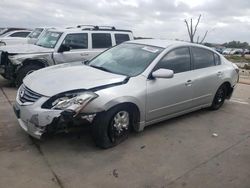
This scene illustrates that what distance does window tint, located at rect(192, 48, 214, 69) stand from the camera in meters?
6.11

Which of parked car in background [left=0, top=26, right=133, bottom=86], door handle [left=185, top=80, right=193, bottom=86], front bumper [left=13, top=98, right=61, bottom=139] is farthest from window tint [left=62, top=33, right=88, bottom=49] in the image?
front bumper [left=13, top=98, right=61, bottom=139]

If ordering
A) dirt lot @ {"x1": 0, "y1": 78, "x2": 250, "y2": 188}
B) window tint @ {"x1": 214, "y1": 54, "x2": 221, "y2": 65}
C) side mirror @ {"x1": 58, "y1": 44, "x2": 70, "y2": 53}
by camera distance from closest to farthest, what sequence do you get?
dirt lot @ {"x1": 0, "y1": 78, "x2": 250, "y2": 188}, window tint @ {"x1": 214, "y1": 54, "x2": 221, "y2": 65}, side mirror @ {"x1": 58, "y1": 44, "x2": 70, "y2": 53}

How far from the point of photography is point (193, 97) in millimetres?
5938

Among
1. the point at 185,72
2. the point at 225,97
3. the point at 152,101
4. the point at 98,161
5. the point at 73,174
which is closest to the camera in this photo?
the point at 73,174

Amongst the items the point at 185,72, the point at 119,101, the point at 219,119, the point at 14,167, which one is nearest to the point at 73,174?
the point at 14,167

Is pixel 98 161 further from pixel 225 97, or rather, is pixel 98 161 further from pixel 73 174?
pixel 225 97

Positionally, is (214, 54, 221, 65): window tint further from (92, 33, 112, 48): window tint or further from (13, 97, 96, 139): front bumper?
(92, 33, 112, 48): window tint

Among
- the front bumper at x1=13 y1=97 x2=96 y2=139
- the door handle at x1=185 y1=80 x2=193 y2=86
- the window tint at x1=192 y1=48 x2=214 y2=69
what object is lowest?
the front bumper at x1=13 y1=97 x2=96 y2=139

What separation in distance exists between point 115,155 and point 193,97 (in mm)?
2241

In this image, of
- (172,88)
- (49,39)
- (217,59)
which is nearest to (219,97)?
(217,59)

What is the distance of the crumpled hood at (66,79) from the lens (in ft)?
14.3

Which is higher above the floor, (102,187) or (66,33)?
(66,33)

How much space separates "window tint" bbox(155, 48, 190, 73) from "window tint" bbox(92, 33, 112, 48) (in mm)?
→ 4205

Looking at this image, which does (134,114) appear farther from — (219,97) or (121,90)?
(219,97)
